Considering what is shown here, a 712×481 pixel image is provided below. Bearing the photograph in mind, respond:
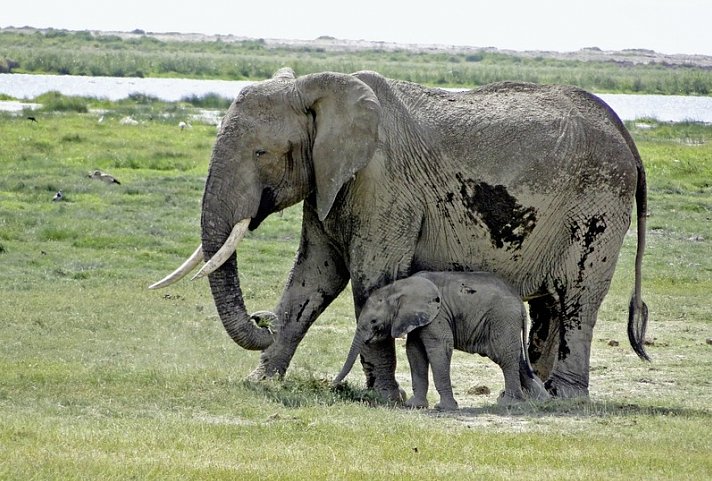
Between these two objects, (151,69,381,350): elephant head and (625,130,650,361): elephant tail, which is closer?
(151,69,381,350): elephant head

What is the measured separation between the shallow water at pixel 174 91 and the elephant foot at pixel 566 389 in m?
49.3

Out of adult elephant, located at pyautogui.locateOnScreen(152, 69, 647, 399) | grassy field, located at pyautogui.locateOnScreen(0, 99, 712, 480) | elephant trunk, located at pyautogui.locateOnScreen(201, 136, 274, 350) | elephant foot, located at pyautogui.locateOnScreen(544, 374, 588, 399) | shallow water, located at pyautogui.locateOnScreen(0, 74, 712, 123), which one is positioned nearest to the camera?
grassy field, located at pyautogui.locateOnScreen(0, 99, 712, 480)

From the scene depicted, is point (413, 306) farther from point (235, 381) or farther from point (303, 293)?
point (235, 381)

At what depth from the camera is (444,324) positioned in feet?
38.3

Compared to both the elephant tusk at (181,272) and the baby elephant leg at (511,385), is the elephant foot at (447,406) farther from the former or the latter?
the elephant tusk at (181,272)

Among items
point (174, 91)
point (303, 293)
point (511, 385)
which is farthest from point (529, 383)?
point (174, 91)

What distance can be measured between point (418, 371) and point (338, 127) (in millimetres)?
2149

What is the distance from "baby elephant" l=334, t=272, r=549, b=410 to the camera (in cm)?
1152

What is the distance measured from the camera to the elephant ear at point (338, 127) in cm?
1149

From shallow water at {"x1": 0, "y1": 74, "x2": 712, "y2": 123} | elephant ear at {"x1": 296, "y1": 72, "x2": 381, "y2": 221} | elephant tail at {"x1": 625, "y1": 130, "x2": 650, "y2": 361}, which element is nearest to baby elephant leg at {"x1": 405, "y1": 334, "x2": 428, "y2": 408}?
elephant ear at {"x1": 296, "y1": 72, "x2": 381, "y2": 221}


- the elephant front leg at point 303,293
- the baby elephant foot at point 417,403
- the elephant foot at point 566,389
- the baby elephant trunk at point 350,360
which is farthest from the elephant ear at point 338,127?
the elephant foot at point 566,389

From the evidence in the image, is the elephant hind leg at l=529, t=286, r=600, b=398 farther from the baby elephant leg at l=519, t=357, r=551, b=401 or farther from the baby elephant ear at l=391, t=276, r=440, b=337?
the baby elephant ear at l=391, t=276, r=440, b=337

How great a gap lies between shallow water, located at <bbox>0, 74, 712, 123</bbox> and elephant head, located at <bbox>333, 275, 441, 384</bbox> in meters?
49.6

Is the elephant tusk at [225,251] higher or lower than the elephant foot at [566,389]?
higher
